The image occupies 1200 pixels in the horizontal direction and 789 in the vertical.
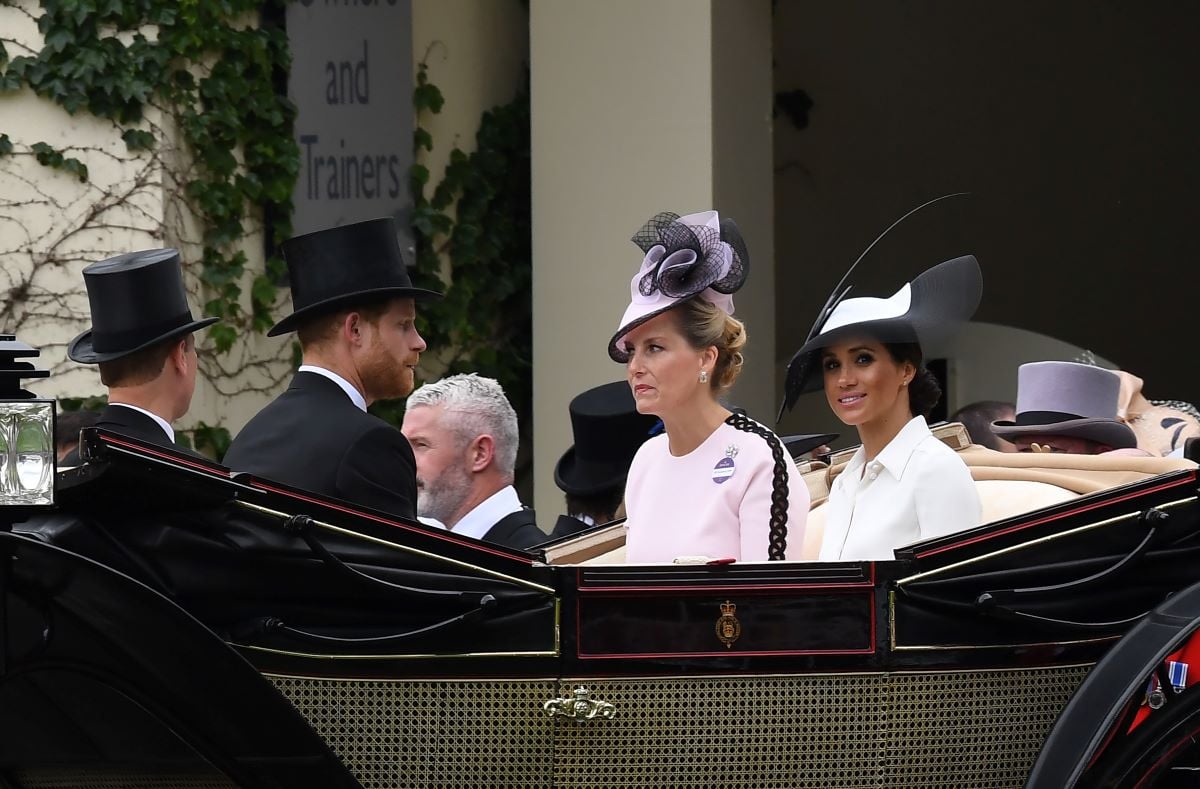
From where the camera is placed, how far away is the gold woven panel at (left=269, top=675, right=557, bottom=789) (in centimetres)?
269

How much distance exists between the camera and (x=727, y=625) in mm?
2758

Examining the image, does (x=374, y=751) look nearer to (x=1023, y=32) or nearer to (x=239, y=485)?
(x=239, y=485)

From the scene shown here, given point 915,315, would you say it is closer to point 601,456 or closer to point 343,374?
point 343,374

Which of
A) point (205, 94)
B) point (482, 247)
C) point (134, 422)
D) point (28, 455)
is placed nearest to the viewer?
point (28, 455)

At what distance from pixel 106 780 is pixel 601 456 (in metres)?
2.29

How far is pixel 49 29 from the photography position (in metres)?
5.95

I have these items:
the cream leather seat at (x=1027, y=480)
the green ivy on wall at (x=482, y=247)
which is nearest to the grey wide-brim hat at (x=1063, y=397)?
the cream leather seat at (x=1027, y=480)

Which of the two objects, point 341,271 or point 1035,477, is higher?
point 341,271

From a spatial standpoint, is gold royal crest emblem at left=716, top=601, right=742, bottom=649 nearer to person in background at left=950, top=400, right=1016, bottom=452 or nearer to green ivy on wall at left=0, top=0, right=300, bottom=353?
person in background at left=950, top=400, right=1016, bottom=452

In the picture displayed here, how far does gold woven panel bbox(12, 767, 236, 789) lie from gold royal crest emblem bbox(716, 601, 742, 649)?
0.89 m

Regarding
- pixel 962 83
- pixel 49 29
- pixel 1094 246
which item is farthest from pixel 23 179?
pixel 1094 246

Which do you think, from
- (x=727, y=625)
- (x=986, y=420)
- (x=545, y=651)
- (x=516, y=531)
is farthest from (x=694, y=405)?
(x=986, y=420)

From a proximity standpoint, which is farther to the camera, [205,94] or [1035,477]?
[205,94]

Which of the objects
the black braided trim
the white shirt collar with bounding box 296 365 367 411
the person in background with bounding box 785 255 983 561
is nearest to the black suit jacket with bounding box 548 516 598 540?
the white shirt collar with bounding box 296 365 367 411
